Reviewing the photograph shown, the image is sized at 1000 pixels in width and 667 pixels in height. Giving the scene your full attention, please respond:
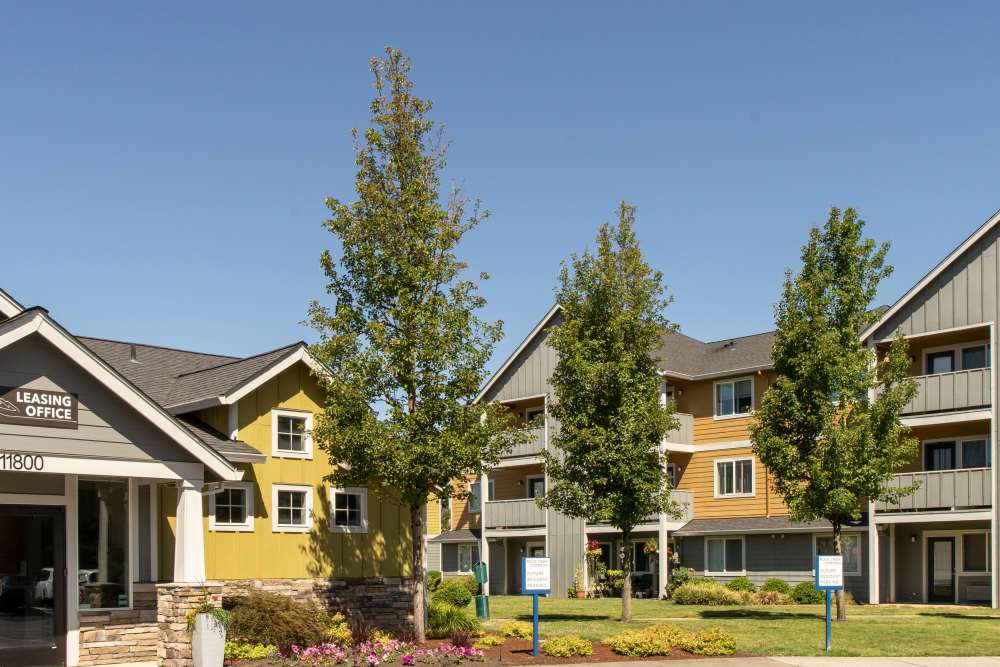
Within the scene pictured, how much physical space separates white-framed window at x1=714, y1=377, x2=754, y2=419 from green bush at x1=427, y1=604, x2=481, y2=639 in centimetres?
2086

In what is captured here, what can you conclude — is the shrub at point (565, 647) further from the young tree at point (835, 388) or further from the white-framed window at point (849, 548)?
the white-framed window at point (849, 548)

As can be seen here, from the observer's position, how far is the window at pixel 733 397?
40875 millimetres

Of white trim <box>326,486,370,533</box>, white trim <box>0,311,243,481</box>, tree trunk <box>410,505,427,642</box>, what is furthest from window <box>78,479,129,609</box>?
tree trunk <box>410,505,427,642</box>

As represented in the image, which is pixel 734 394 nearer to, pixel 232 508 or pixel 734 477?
pixel 734 477

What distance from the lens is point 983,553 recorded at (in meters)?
34.9

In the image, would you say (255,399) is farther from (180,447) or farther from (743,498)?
(743,498)

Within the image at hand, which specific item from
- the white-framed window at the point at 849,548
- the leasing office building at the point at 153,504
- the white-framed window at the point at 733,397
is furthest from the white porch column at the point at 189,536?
the white-framed window at the point at 733,397

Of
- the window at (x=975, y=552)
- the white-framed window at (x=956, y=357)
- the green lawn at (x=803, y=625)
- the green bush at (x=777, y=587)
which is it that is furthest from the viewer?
the green bush at (x=777, y=587)

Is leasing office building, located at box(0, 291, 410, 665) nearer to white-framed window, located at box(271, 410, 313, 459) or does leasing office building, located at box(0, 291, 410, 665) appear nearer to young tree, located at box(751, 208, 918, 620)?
white-framed window, located at box(271, 410, 313, 459)

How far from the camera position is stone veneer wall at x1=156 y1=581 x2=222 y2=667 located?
58.9ft

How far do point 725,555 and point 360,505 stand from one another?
66.3 feet

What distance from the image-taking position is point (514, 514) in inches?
1766

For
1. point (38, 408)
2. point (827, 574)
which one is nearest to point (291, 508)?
point (38, 408)

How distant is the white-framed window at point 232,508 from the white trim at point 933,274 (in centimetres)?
2147
